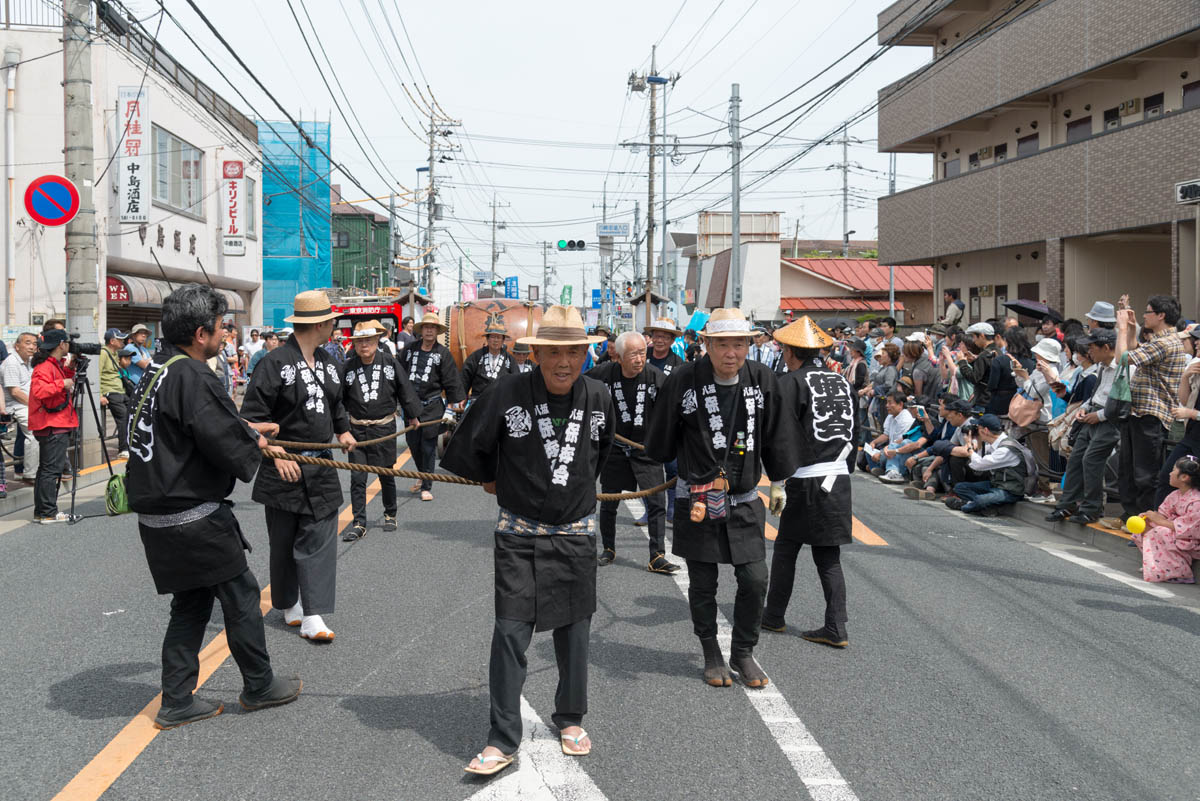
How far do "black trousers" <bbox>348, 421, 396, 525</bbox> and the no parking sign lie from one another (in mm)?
5567

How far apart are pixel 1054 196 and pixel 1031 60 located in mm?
2776

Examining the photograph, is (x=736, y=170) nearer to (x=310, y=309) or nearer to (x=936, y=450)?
(x=936, y=450)

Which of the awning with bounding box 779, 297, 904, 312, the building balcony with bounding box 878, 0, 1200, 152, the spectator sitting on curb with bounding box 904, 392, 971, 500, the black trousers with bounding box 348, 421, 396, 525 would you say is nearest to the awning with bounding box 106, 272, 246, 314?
the black trousers with bounding box 348, 421, 396, 525

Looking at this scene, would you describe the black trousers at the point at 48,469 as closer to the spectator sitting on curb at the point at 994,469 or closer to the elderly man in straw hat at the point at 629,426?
the elderly man in straw hat at the point at 629,426

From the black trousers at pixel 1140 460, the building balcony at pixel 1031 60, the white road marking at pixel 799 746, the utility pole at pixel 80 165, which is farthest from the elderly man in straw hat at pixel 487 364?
the building balcony at pixel 1031 60

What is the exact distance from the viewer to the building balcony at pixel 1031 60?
15953 millimetres

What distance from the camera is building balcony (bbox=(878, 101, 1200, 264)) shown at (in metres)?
15.7

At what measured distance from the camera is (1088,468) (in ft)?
30.3

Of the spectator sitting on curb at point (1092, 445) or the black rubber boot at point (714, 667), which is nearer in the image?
the black rubber boot at point (714, 667)

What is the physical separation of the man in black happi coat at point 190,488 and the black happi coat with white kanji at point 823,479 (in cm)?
303

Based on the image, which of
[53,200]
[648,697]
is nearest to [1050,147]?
[53,200]

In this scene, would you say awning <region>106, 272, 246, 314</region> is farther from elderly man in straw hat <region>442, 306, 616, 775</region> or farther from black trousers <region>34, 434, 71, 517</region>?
elderly man in straw hat <region>442, 306, 616, 775</region>

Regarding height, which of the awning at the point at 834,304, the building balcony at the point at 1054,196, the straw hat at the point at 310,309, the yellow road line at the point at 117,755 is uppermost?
the building balcony at the point at 1054,196

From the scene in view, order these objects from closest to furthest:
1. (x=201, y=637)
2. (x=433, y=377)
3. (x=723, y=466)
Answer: (x=201, y=637)
(x=723, y=466)
(x=433, y=377)
